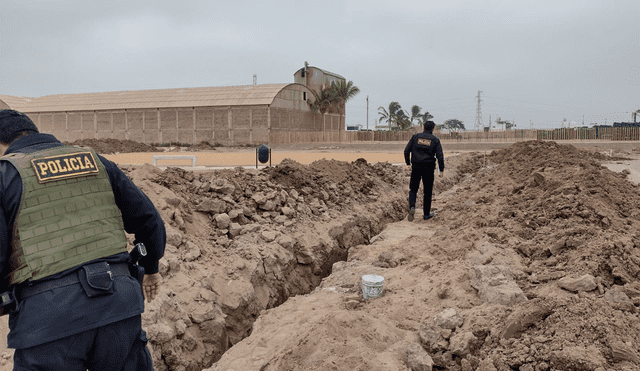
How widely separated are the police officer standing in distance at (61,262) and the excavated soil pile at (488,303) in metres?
1.79

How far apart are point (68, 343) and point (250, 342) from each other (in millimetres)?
2930

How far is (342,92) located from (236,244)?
41.8 meters

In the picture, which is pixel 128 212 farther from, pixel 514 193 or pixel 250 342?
pixel 514 193

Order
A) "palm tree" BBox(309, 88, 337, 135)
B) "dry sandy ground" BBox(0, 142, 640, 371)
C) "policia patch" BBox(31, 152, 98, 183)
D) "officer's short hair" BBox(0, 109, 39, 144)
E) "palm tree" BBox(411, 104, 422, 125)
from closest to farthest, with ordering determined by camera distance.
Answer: "policia patch" BBox(31, 152, 98, 183)
"officer's short hair" BBox(0, 109, 39, 144)
"dry sandy ground" BBox(0, 142, 640, 371)
"palm tree" BBox(309, 88, 337, 135)
"palm tree" BBox(411, 104, 422, 125)

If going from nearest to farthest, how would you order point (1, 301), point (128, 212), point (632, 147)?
point (1, 301) < point (128, 212) < point (632, 147)

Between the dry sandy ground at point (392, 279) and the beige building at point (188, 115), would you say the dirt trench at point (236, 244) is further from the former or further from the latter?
the beige building at point (188, 115)

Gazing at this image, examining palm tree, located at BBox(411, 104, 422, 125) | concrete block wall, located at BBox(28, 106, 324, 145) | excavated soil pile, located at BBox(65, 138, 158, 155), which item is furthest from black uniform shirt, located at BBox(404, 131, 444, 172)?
palm tree, located at BBox(411, 104, 422, 125)

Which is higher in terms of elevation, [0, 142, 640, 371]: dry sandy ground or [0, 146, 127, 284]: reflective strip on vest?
[0, 146, 127, 284]: reflective strip on vest

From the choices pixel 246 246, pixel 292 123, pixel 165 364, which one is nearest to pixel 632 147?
pixel 292 123

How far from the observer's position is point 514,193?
987 cm

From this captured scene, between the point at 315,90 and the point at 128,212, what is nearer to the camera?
the point at 128,212

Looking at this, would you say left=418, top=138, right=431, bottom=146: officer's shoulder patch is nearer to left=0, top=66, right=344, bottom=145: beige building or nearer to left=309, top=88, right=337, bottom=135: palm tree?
left=0, top=66, right=344, bottom=145: beige building

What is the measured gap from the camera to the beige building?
3709cm

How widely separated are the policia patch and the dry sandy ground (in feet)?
7.52
